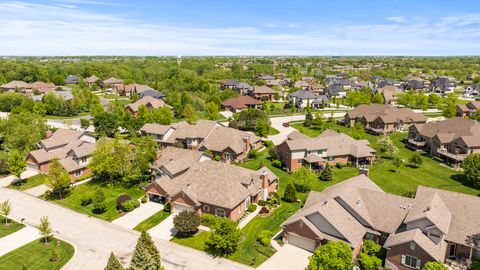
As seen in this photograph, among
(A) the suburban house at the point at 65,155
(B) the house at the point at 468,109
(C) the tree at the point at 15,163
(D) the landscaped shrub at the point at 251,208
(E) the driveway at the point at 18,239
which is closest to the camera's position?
(E) the driveway at the point at 18,239

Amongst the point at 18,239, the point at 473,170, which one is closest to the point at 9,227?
the point at 18,239

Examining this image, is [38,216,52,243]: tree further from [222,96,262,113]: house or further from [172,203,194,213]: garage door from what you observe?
[222,96,262,113]: house

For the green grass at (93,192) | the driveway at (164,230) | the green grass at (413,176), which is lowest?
the green grass at (93,192)

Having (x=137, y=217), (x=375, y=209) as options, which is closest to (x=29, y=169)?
(x=137, y=217)

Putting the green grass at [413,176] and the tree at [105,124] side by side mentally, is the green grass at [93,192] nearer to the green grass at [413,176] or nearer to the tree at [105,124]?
the tree at [105,124]

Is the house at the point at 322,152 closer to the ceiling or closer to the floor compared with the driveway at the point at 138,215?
closer to the ceiling

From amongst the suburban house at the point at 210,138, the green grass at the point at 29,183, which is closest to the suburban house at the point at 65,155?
the green grass at the point at 29,183

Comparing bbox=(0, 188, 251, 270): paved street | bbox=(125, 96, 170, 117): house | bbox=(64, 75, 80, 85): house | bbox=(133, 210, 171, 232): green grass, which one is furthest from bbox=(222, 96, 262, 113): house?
bbox=(64, 75, 80, 85): house
